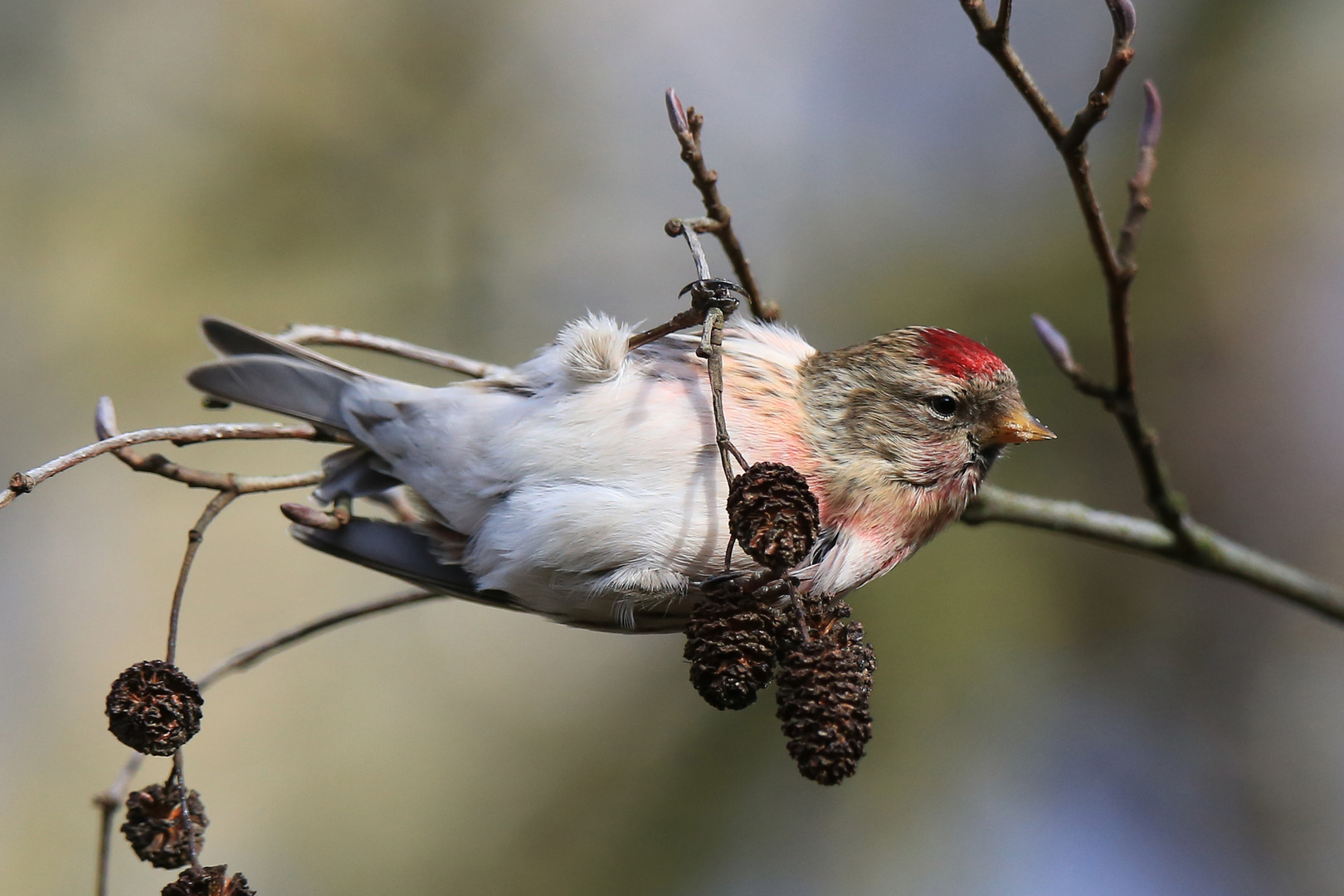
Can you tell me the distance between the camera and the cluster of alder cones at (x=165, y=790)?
4.40 ft

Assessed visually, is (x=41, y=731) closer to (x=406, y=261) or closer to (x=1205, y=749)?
(x=406, y=261)

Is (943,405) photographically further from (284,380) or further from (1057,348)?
(284,380)

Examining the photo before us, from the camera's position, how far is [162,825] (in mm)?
1422

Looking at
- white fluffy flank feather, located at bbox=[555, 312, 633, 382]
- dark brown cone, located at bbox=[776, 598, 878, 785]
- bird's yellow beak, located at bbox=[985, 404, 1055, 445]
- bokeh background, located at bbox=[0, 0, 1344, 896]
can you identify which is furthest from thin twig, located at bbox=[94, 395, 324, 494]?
bokeh background, located at bbox=[0, 0, 1344, 896]

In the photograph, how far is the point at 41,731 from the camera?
441 cm

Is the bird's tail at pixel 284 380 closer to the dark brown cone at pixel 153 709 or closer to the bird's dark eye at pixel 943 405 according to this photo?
the dark brown cone at pixel 153 709

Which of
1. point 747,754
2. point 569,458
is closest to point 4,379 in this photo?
point 747,754

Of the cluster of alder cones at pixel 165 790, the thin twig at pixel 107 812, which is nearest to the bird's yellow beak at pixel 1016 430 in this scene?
the cluster of alder cones at pixel 165 790

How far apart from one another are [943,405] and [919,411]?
49 millimetres

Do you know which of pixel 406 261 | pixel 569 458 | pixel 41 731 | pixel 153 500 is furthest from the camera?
pixel 406 261

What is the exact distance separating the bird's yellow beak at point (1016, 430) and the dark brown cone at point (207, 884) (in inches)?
56.6

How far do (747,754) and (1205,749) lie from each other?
195 cm

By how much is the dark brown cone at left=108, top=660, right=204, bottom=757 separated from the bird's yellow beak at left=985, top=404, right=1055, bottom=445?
141 centimetres

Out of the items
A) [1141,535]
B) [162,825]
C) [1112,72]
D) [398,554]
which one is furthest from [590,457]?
[1141,535]
